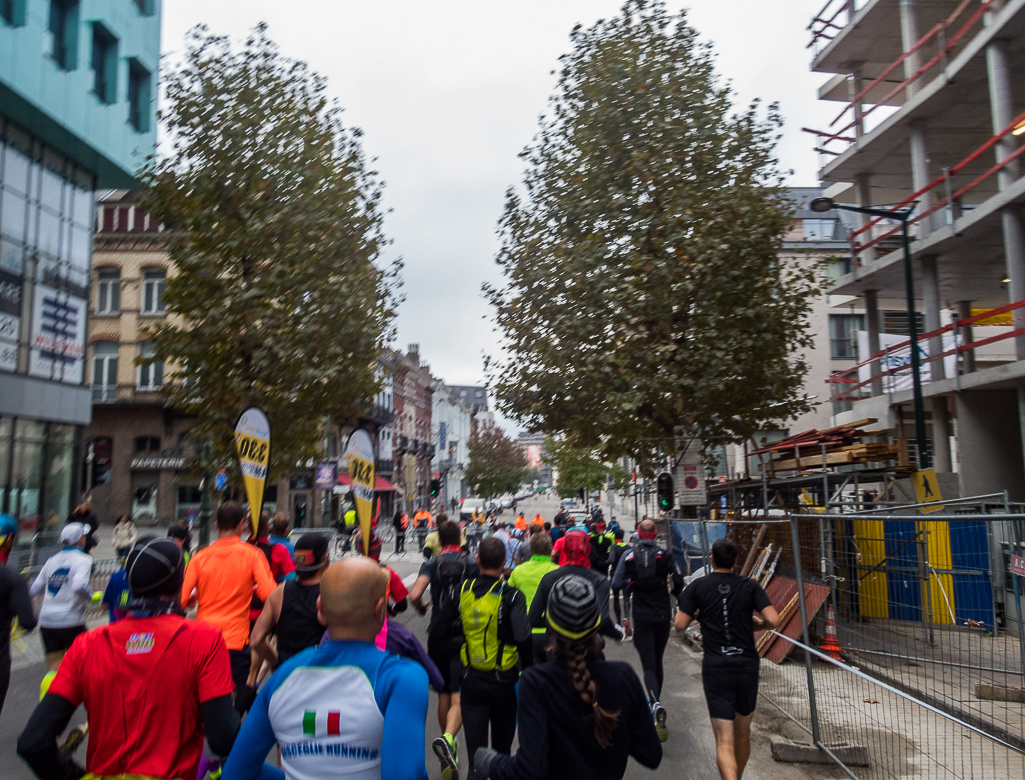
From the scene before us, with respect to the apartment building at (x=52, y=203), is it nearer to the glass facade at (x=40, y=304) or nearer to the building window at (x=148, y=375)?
the glass facade at (x=40, y=304)

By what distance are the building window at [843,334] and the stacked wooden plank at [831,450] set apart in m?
26.8

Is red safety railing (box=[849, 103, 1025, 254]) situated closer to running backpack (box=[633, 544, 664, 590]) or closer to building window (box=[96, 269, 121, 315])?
running backpack (box=[633, 544, 664, 590])

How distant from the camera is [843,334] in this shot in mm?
41344

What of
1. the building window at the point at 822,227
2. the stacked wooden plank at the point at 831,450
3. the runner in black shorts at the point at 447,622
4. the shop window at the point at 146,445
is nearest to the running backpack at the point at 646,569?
the runner in black shorts at the point at 447,622

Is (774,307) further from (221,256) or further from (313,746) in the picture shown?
(313,746)

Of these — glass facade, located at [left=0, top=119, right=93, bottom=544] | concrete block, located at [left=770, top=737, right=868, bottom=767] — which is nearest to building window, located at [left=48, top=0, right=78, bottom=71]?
glass facade, located at [left=0, top=119, right=93, bottom=544]

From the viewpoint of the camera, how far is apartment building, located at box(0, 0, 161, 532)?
1984 cm

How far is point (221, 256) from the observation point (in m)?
18.1

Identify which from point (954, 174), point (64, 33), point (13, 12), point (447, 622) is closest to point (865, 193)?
point (954, 174)

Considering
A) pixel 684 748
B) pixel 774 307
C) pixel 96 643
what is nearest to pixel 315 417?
pixel 774 307

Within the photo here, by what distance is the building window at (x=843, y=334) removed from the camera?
41.1 metres

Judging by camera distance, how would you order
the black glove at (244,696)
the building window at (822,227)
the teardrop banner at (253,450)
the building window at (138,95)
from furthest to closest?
the building window at (822,227)
the building window at (138,95)
the teardrop banner at (253,450)
the black glove at (244,696)

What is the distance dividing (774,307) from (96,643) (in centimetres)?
1912

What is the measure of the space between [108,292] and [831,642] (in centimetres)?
4167
